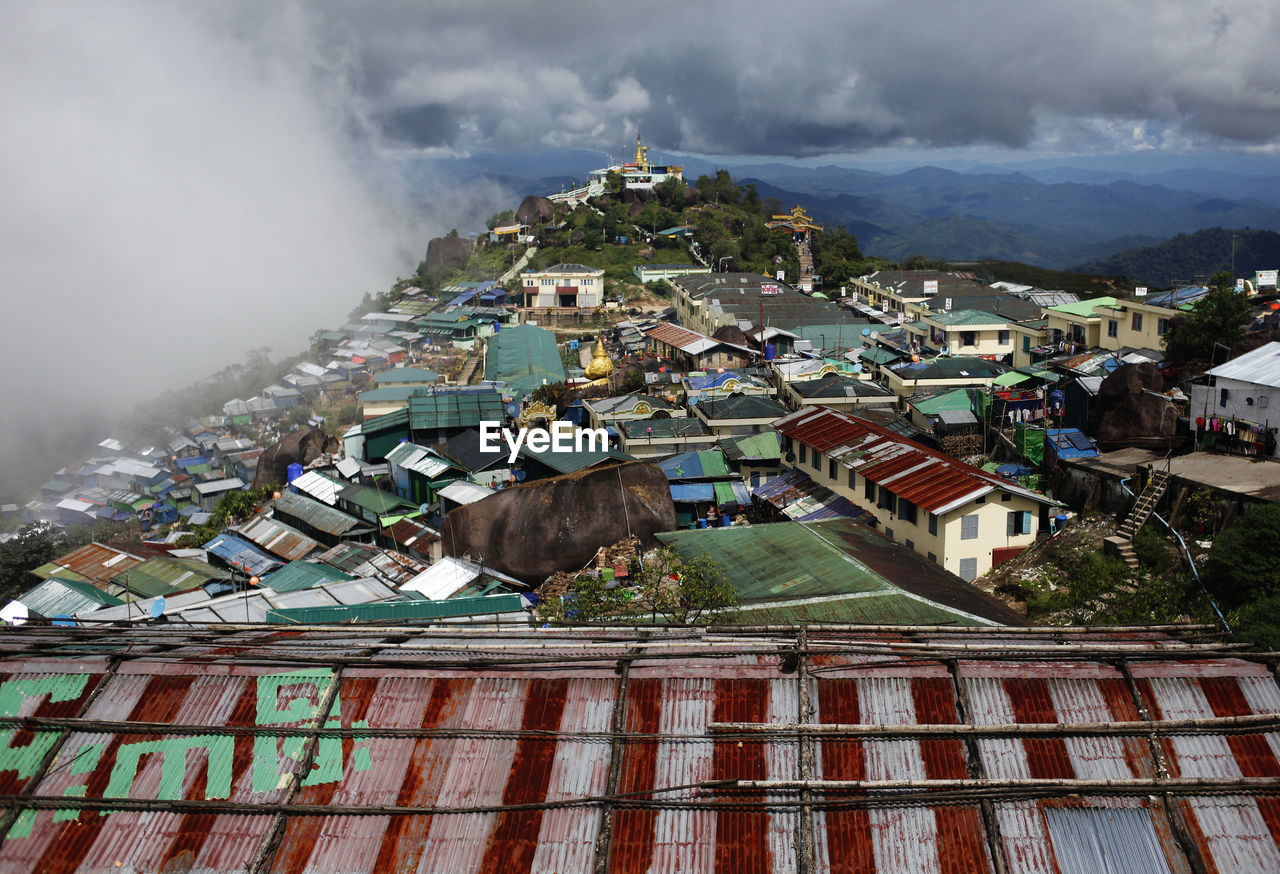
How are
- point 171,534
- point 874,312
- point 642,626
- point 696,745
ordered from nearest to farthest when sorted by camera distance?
point 696,745, point 642,626, point 171,534, point 874,312

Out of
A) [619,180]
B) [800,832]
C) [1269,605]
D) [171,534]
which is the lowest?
[171,534]

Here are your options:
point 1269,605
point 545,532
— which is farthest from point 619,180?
point 1269,605

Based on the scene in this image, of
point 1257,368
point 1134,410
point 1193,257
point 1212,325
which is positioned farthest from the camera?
point 1193,257

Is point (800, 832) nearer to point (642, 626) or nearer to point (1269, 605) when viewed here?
point (642, 626)

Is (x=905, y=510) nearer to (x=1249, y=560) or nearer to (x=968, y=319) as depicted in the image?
(x=1249, y=560)

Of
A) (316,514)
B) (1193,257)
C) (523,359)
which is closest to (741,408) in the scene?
(316,514)

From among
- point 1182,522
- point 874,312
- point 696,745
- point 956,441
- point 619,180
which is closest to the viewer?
point 696,745

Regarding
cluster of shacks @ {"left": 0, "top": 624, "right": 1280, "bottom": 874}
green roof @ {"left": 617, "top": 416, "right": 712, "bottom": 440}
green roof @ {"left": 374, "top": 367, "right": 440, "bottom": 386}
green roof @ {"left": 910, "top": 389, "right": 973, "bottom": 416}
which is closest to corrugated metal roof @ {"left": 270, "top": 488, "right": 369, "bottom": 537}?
green roof @ {"left": 617, "top": 416, "right": 712, "bottom": 440}
